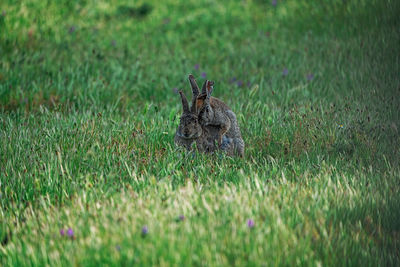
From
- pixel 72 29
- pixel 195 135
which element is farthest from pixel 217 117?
pixel 72 29

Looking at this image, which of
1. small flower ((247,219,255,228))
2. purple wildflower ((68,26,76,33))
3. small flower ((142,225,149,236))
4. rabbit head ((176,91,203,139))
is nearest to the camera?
small flower ((142,225,149,236))

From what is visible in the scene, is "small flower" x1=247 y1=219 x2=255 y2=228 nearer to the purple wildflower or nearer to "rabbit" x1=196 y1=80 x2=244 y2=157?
"rabbit" x1=196 y1=80 x2=244 y2=157

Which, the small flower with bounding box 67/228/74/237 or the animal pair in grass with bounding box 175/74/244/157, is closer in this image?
the small flower with bounding box 67/228/74/237

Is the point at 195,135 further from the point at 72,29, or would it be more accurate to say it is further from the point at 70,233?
the point at 72,29

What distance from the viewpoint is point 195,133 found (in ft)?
15.4

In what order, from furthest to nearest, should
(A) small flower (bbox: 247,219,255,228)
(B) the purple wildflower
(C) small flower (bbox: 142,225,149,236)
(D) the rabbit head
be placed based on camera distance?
(B) the purple wildflower → (D) the rabbit head → (A) small flower (bbox: 247,219,255,228) → (C) small flower (bbox: 142,225,149,236)

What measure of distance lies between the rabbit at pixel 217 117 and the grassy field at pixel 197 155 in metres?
0.19

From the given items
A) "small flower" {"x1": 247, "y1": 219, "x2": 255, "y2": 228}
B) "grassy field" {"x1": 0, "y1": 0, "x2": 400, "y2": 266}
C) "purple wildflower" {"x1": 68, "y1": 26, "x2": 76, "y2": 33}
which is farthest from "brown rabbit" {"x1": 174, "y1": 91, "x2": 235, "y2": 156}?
"purple wildflower" {"x1": 68, "y1": 26, "x2": 76, "y2": 33}

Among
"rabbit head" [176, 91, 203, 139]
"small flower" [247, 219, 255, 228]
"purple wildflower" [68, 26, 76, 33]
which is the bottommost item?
"small flower" [247, 219, 255, 228]

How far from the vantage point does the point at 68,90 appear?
7.17 m

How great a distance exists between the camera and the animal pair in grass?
15.3 feet

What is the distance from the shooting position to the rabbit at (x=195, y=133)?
465 centimetres

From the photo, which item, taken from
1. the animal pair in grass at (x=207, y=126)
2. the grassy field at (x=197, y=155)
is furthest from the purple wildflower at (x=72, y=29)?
the animal pair in grass at (x=207, y=126)

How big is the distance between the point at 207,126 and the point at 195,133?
250 mm
